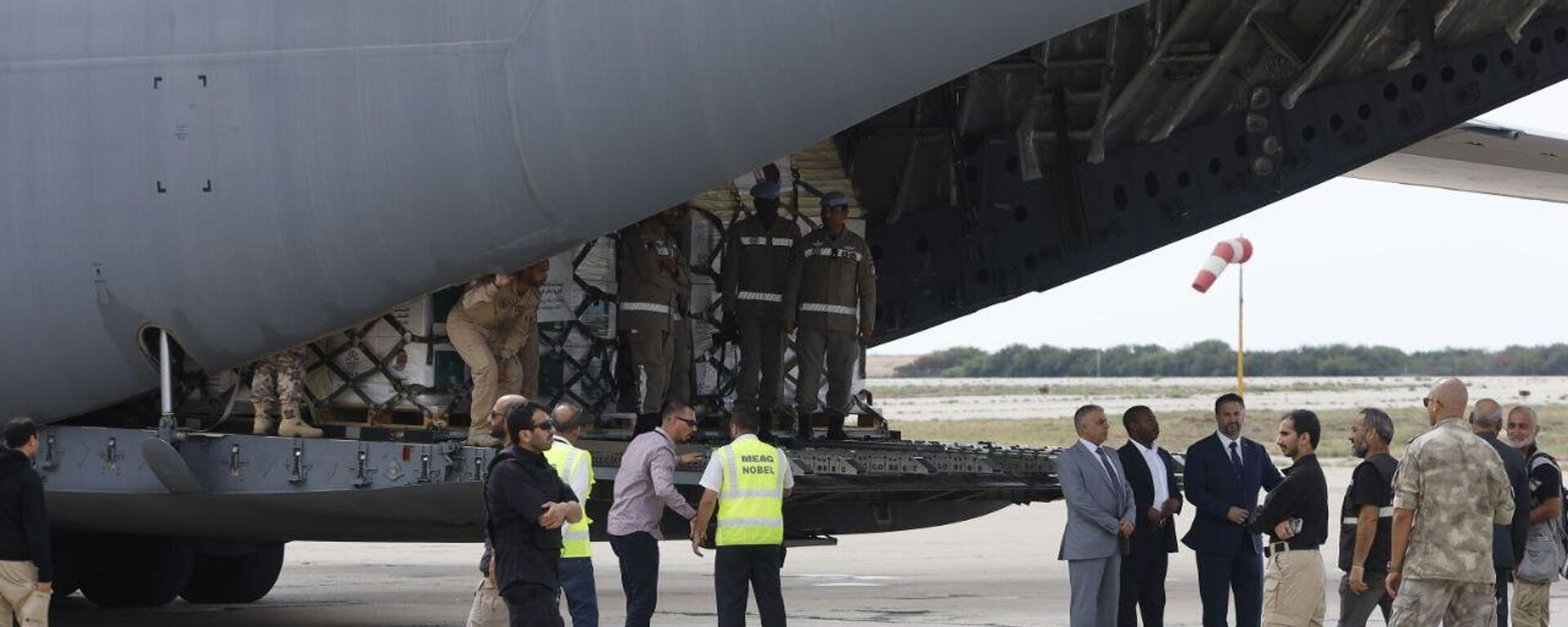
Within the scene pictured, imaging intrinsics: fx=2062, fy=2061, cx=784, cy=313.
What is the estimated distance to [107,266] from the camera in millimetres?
10086

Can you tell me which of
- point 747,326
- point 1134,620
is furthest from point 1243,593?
point 747,326

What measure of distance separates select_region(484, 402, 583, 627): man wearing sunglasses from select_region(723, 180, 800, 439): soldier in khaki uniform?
457 centimetres

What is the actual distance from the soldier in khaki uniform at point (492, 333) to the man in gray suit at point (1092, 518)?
2768mm

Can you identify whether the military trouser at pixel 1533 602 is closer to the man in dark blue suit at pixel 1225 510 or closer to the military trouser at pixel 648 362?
the man in dark blue suit at pixel 1225 510

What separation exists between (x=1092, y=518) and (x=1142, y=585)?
1029mm

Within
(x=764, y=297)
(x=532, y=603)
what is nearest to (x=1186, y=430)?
(x=764, y=297)

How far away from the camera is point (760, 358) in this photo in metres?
12.8

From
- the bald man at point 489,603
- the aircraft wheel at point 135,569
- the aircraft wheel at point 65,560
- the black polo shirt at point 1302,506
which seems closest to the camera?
the bald man at point 489,603

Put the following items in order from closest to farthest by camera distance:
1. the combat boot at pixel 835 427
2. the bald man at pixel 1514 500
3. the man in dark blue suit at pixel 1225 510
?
the bald man at pixel 1514 500 → the man in dark blue suit at pixel 1225 510 → the combat boot at pixel 835 427

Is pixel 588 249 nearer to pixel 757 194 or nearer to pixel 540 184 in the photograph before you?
pixel 757 194

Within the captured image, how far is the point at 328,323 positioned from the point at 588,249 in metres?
2.44

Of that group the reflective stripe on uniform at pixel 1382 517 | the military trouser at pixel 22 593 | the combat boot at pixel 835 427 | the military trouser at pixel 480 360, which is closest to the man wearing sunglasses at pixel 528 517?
the military trouser at pixel 480 360

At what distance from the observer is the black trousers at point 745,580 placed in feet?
32.1

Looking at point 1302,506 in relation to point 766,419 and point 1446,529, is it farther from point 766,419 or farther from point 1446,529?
point 766,419
